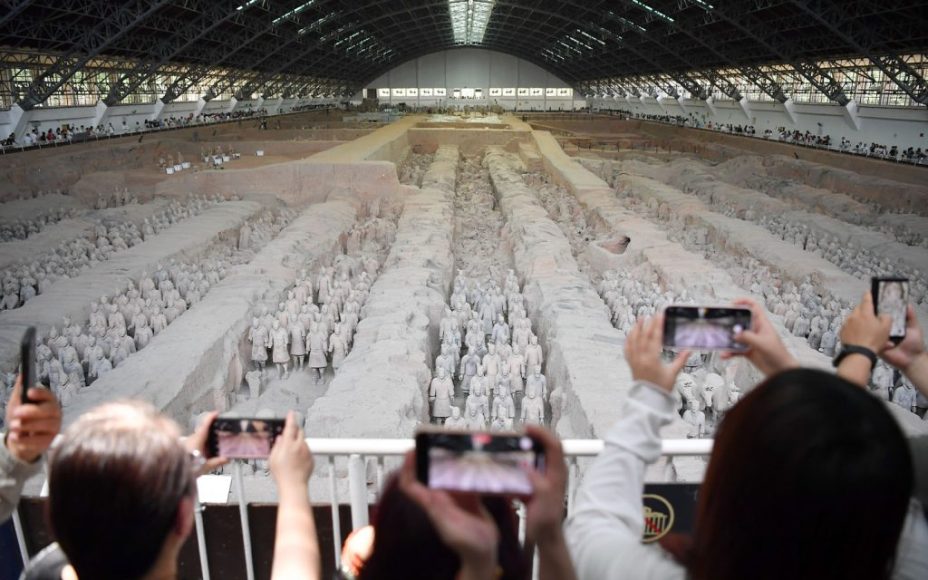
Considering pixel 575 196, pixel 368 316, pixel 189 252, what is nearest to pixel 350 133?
pixel 575 196

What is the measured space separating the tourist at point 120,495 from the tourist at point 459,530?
1.25 ft

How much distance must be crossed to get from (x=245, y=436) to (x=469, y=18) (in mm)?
41978

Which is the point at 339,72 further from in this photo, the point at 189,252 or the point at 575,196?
the point at 189,252

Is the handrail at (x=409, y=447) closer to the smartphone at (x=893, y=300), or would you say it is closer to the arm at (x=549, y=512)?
the smartphone at (x=893, y=300)

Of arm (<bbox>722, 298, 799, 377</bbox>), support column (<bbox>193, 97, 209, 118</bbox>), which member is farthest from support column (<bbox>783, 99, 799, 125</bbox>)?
arm (<bbox>722, 298, 799, 377</bbox>)

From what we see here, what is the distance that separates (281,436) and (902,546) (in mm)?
1165

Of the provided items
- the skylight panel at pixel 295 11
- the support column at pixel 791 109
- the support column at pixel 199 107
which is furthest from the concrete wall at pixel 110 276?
the support column at pixel 791 109

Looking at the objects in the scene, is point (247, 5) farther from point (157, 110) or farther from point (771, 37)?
point (771, 37)

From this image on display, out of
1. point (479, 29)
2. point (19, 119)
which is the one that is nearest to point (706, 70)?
point (479, 29)

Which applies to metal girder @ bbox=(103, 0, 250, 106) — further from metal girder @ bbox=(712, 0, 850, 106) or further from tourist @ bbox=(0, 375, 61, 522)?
tourist @ bbox=(0, 375, 61, 522)

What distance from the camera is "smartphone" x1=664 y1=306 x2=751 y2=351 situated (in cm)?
151

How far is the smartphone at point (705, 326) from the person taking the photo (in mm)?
1510

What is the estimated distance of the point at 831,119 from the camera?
25.4 meters

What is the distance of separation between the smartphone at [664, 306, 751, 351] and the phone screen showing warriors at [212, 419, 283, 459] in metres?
0.88
